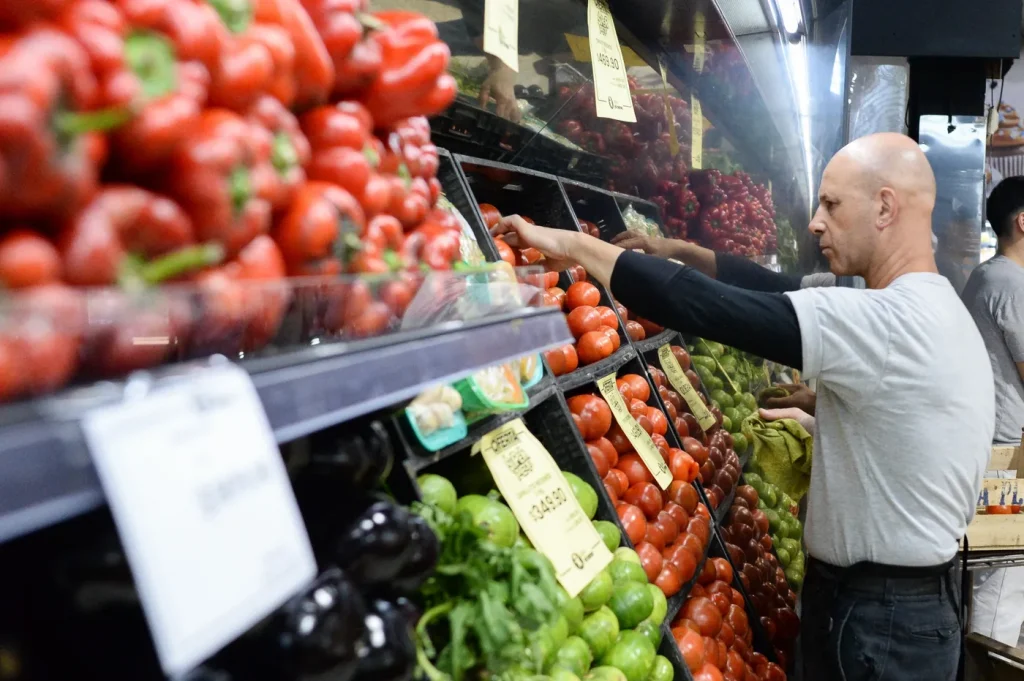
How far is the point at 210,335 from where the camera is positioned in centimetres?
53

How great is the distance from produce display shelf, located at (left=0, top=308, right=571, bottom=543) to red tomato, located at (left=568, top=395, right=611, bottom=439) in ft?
3.95

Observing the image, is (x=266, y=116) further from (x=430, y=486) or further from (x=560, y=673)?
(x=560, y=673)

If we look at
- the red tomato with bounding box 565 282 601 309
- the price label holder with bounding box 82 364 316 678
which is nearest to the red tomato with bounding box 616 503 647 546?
the red tomato with bounding box 565 282 601 309

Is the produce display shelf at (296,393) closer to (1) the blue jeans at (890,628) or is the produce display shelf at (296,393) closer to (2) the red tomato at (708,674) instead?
(2) the red tomato at (708,674)

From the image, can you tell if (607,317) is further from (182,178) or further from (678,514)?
(182,178)

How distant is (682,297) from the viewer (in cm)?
207

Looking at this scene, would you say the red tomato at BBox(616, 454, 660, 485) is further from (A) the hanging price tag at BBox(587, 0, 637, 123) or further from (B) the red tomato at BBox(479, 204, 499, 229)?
(A) the hanging price tag at BBox(587, 0, 637, 123)

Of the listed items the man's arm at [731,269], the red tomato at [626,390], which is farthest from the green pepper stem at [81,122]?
the man's arm at [731,269]

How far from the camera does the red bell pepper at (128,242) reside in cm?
51

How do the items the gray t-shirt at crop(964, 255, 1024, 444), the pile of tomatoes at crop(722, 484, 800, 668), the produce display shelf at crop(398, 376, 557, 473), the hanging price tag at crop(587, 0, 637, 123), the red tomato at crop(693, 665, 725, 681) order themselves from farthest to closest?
the gray t-shirt at crop(964, 255, 1024, 444)
the pile of tomatoes at crop(722, 484, 800, 668)
the red tomato at crop(693, 665, 725, 681)
the hanging price tag at crop(587, 0, 637, 123)
the produce display shelf at crop(398, 376, 557, 473)

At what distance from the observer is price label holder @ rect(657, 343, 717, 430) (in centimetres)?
303

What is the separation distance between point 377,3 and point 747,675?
2.18 meters

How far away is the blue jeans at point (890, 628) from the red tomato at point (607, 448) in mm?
709

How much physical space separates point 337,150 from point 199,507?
0.49 metres
